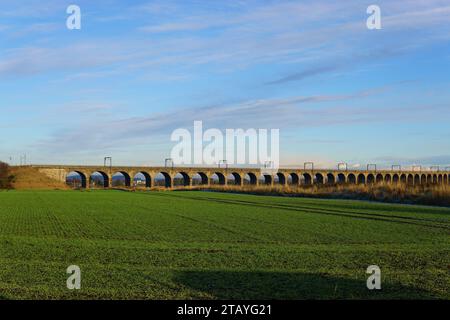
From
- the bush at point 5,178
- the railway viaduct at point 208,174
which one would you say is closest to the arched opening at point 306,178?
the railway viaduct at point 208,174

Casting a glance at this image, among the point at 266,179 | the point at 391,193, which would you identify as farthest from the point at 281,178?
the point at 391,193

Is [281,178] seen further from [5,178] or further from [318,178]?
[5,178]

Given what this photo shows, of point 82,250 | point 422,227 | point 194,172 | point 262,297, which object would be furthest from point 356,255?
point 194,172

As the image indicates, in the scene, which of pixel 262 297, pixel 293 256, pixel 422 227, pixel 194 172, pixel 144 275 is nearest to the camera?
pixel 262 297

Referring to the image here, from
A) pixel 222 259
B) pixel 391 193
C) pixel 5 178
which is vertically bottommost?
pixel 222 259

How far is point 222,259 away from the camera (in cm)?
1066

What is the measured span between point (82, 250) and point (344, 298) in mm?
6218

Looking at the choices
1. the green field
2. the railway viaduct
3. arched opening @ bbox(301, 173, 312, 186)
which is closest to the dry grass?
the green field

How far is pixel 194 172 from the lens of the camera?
104312 mm

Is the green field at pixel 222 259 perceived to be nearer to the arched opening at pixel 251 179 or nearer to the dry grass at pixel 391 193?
the dry grass at pixel 391 193

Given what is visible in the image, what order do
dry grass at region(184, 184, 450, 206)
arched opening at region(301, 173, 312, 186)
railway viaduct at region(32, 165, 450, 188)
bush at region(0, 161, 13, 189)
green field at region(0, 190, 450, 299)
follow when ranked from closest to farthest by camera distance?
green field at region(0, 190, 450, 299)
dry grass at region(184, 184, 450, 206)
bush at region(0, 161, 13, 189)
railway viaduct at region(32, 165, 450, 188)
arched opening at region(301, 173, 312, 186)

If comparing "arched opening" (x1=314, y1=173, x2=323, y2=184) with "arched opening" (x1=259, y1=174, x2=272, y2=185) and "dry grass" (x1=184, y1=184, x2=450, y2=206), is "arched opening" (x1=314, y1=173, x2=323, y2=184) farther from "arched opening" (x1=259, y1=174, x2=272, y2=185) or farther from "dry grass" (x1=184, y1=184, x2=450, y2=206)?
"dry grass" (x1=184, y1=184, x2=450, y2=206)

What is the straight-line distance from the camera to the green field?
25.9ft
